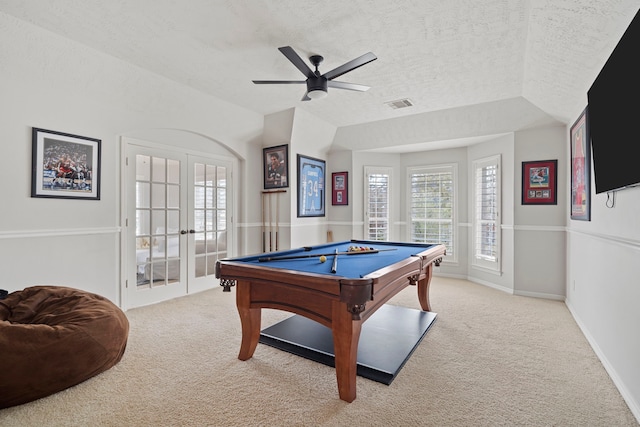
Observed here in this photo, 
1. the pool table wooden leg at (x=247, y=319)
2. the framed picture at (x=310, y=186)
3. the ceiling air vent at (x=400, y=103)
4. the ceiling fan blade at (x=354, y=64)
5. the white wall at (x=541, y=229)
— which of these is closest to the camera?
the pool table wooden leg at (x=247, y=319)

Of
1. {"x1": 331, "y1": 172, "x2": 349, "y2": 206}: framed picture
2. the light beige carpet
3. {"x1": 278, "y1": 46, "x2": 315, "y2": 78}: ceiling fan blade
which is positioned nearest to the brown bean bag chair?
the light beige carpet

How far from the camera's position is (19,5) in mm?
2350

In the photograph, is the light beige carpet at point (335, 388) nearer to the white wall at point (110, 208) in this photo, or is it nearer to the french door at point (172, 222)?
the white wall at point (110, 208)

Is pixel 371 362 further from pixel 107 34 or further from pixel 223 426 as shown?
pixel 107 34

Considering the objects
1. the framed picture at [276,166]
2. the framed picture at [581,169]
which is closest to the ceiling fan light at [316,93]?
the framed picture at [276,166]

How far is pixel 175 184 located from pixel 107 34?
1949mm

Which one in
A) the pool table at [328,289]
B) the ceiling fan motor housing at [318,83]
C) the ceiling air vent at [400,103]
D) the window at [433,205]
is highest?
the ceiling air vent at [400,103]

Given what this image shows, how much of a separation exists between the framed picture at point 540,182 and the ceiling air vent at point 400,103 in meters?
1.84

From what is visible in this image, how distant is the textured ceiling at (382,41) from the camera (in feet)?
7.58

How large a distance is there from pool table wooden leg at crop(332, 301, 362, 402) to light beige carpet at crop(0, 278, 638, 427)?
0.30 ft

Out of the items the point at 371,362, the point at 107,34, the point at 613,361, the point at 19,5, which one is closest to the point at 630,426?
the point at 613,361

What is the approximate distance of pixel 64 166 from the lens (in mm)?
3086

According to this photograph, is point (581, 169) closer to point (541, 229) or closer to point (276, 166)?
point (541, 229)

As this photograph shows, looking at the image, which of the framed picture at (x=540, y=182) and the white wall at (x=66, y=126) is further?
the framed picture at (x=540, y=182)
